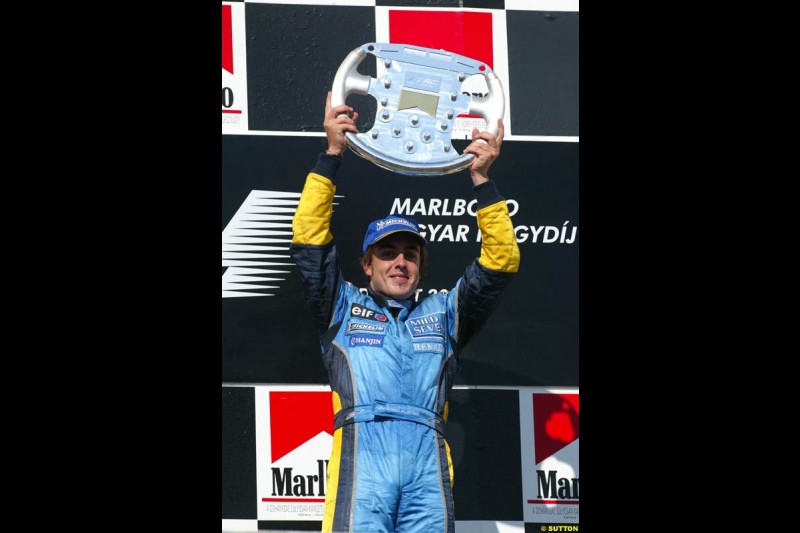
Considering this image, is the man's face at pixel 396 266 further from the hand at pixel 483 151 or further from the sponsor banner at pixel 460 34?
the sponsor banner at pixel 460 34

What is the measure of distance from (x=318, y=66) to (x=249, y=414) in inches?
61.1

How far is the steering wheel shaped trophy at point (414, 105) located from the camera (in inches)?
191

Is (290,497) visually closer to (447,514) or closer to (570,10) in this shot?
(447,514)

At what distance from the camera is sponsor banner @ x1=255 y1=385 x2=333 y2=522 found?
4969mm

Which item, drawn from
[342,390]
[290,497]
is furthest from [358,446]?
[290,497]

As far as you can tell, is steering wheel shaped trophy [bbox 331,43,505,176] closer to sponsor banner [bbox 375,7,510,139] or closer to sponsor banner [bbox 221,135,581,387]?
sponsor banner [bbox 375,7,510,139]

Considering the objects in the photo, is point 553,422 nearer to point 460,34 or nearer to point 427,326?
point 427,326

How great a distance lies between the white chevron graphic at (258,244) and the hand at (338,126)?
1.63 ft

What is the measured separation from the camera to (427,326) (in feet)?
15.4

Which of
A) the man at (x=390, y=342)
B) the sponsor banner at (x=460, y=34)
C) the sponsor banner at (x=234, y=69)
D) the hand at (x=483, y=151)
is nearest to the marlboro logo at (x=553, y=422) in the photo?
the man at (x=390, y=342)

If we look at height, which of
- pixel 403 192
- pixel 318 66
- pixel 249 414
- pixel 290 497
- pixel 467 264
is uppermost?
pixel 318 66

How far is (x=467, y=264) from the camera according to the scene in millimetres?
5215

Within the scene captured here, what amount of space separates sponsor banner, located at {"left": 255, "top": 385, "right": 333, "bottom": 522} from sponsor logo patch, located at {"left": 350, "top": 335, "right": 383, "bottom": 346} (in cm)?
51

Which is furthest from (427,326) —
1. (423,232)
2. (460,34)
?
(460,34)
